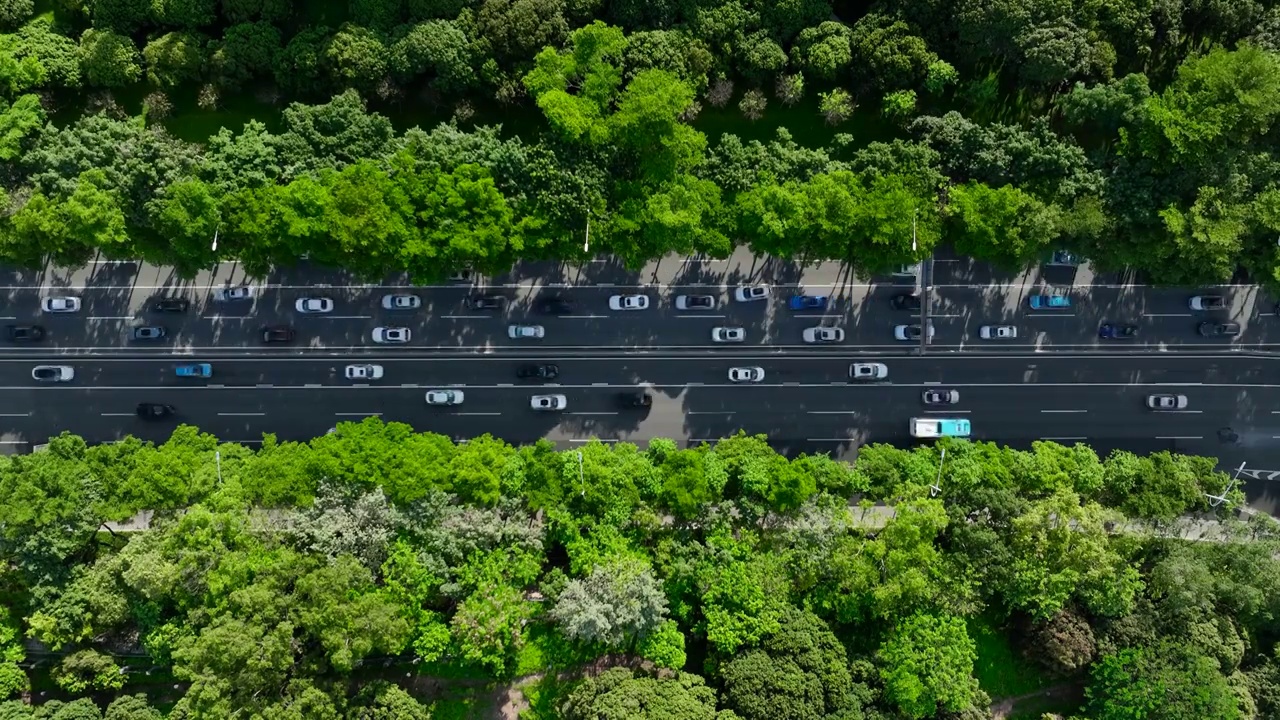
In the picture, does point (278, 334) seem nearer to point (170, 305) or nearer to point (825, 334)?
point (170, 305)

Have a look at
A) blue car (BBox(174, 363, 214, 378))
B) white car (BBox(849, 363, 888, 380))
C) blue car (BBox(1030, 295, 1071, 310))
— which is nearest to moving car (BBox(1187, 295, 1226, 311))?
blue car (BBox(1030, 295, 1071, 310))

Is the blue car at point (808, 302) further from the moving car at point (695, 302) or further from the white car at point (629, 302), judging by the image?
the white car at point (629, 302)

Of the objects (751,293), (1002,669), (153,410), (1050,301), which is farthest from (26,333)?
(1050,301)

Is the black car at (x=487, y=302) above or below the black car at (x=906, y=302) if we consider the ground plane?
below

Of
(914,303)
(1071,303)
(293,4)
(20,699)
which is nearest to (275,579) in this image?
(20,699)

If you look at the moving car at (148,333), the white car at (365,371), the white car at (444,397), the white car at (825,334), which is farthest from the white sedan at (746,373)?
the moving car at (148,333)

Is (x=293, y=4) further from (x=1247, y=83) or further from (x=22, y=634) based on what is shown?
(x=1247, y=83)
